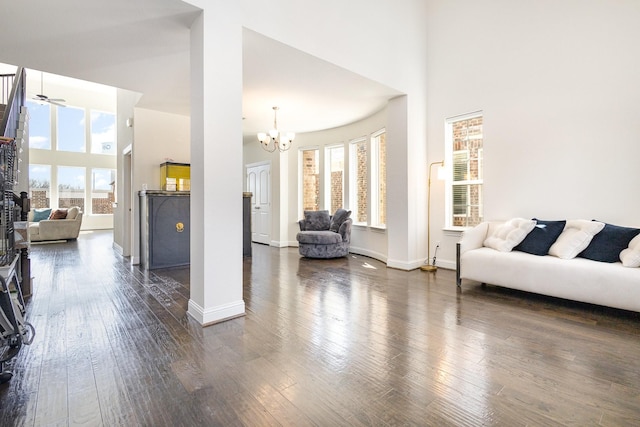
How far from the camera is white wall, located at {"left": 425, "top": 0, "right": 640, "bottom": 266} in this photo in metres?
3.39

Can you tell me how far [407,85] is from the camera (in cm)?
467

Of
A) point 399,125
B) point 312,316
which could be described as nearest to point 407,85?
point 399,125

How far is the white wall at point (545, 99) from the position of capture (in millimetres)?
3387

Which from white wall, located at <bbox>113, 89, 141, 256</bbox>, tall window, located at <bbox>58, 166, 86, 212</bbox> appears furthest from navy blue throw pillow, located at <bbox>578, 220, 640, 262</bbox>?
tall window, located at <bbox>58, 166, 86, 212</bbox>

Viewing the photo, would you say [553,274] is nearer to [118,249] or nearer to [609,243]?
[609,243]

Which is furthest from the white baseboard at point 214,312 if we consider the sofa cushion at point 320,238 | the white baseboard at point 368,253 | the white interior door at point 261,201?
the white interior door at point 261,201

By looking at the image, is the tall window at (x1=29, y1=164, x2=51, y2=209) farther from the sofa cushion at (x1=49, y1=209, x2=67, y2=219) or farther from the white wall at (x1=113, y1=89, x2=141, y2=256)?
the white wall at (x1=113, y1=89, x2=141, y2=256)

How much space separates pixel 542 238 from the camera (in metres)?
3.49

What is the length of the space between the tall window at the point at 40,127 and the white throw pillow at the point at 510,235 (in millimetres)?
13924

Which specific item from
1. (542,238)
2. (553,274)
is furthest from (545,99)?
(553,274)

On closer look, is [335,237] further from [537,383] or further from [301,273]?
[537,383]

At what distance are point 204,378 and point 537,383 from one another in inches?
76.8

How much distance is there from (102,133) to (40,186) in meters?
2.81

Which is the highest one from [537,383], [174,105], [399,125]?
[174,105]
